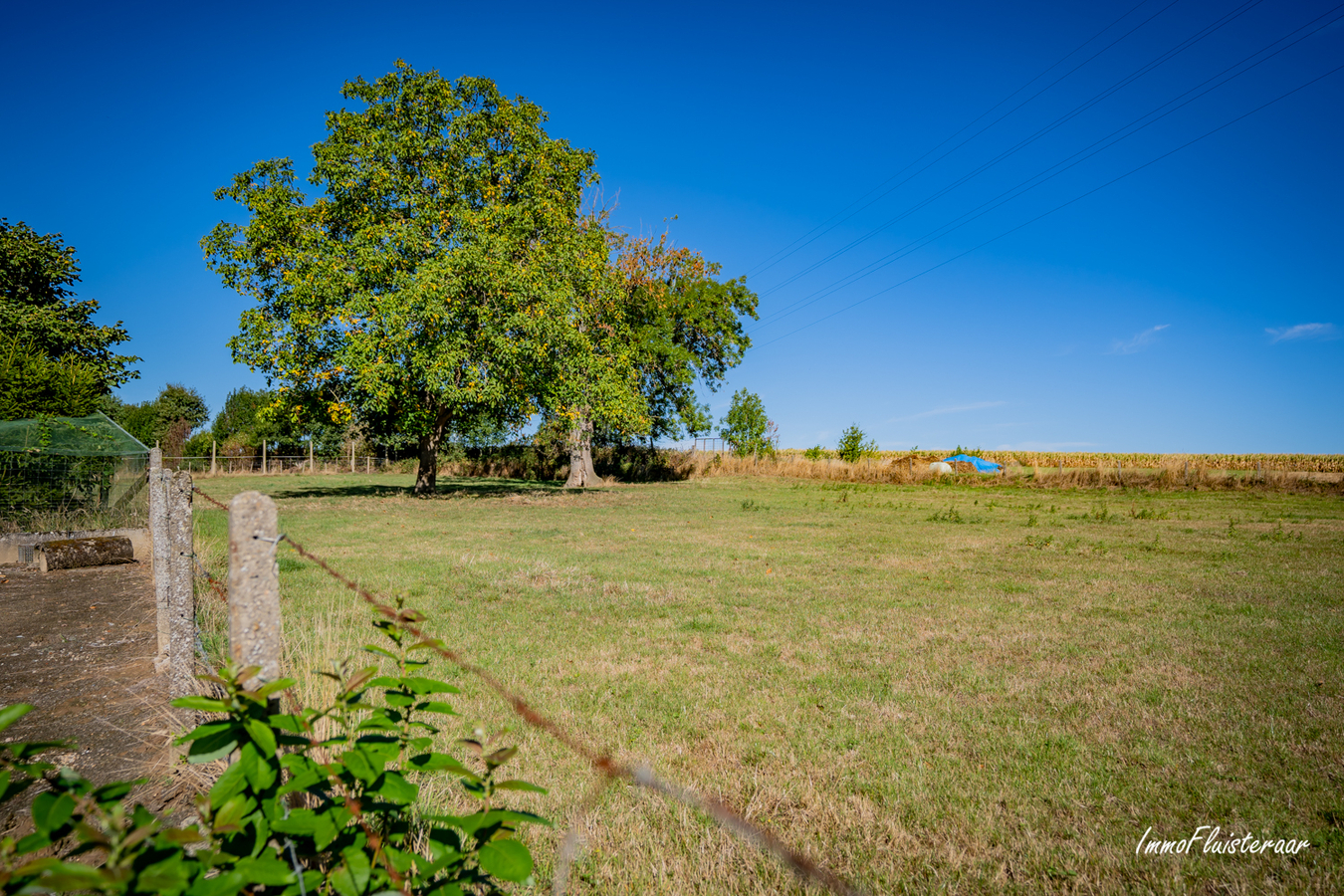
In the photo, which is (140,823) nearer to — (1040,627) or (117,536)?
(1040,627)

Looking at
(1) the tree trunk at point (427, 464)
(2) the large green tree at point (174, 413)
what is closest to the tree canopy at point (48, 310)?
(1) the tree trunk at point (427, 464)

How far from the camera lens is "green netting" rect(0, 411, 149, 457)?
975cm

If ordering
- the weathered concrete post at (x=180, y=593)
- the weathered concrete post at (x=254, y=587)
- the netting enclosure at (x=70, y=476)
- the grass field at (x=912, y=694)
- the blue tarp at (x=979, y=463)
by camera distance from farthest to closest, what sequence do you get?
the blue tarp at (x=979, y=463), the netting enclosure at (x=70, y=476), the weathered concrete post at (x=180, y=593), the grass field at (x=912, y=694), the weathered concrete post at (x=254, y=587)

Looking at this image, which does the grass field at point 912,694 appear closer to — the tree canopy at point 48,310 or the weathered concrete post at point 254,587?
the weathered concrete post at point 254,587

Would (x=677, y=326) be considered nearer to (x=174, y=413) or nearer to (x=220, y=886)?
(x=220, y=886)

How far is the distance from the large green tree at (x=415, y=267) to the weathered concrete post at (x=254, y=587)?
17511 mm

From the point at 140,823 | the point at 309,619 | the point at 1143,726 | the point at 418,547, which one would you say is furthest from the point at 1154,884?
the point at 418,547

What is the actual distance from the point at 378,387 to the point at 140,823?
61.6ft

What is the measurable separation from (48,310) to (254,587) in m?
25.6

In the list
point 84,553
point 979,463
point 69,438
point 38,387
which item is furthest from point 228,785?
point 979,463

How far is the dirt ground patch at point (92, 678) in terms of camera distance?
341 centimetres

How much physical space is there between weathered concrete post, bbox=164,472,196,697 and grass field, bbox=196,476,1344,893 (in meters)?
0.56

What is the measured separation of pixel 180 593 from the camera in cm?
344

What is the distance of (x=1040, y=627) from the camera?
20.6ft
